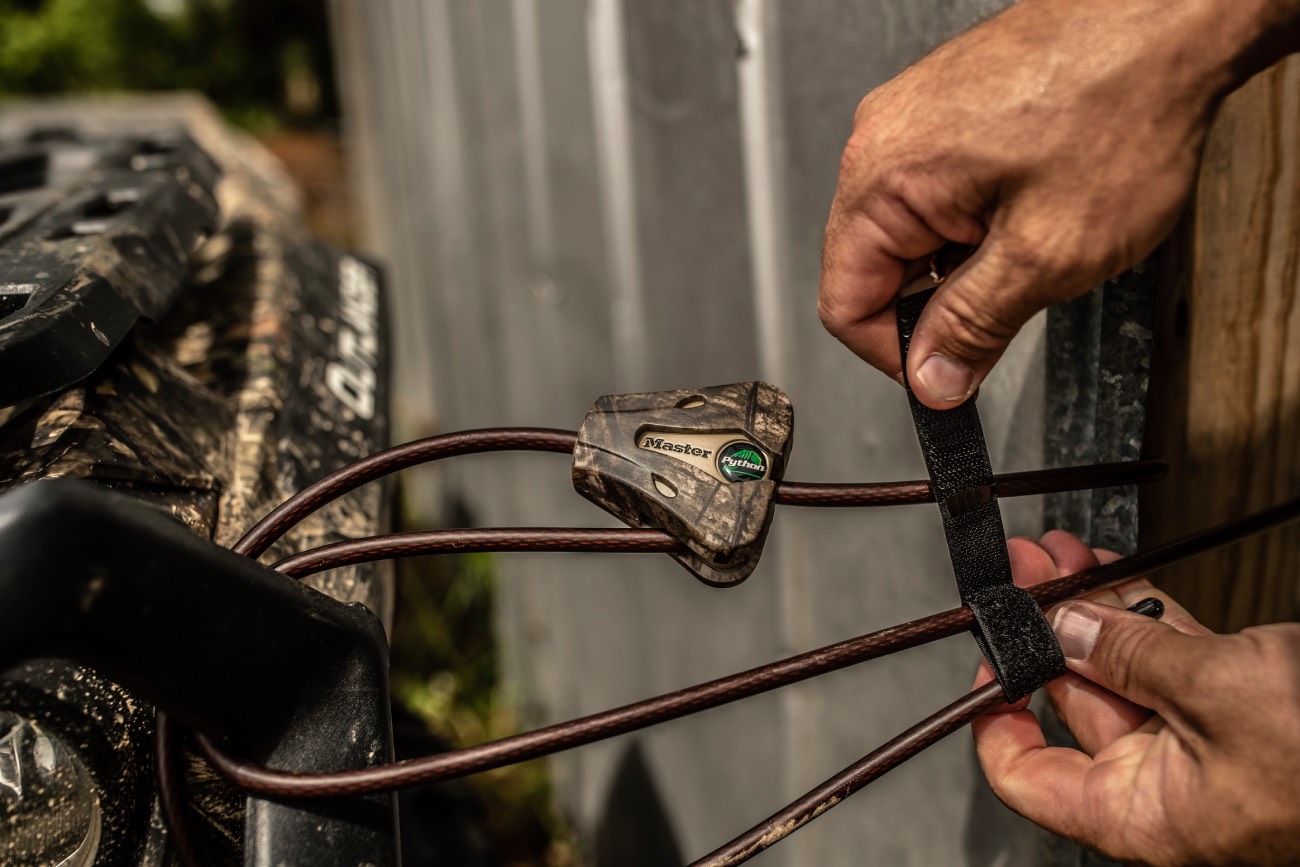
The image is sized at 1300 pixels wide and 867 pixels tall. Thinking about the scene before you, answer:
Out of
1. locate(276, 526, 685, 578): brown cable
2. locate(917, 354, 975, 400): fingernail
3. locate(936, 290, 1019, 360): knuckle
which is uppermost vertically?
locate(936, 290, 1019, 360): knuckle

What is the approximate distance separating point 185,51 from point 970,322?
63.7 ft

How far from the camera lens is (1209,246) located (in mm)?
1048

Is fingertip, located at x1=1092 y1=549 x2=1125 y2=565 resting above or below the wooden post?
below

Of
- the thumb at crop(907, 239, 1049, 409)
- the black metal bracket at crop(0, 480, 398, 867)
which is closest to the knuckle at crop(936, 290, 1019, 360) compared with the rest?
the thumb at crop(907, 239, 1049, 409)

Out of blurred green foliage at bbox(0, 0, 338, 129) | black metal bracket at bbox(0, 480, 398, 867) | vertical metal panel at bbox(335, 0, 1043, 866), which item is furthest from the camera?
blurred green foliage at bbox(0, 0, 338, 129)

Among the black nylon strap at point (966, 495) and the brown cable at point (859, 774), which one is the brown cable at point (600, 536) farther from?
the brown cable at point (859, 774)

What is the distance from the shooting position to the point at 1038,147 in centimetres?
72

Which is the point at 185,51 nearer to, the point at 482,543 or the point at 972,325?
the point at 482,543

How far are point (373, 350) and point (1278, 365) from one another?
4.17ft

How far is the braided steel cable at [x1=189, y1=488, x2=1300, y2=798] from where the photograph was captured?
2.52 ft

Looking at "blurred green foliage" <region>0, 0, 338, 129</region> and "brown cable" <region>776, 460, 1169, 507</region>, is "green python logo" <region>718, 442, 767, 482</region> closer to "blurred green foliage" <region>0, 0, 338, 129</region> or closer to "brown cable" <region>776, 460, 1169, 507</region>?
"brown cable" <region>776, 460, 1169, 507</region>

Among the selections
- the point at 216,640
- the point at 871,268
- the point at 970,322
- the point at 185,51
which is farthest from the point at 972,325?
the point at 185,51

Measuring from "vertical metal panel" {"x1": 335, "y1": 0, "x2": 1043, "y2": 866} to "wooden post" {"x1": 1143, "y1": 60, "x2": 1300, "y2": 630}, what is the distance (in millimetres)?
177

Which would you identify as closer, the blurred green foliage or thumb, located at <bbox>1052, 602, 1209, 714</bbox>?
thumb, located at <bbox>1052, 602, 1209, 714</bbox>
